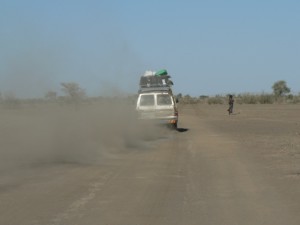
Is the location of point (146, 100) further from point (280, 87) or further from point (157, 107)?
point (280, 87)

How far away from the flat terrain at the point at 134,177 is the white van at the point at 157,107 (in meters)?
3.66

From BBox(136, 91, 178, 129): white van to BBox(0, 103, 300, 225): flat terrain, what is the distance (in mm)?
3662

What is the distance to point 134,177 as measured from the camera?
502 inches

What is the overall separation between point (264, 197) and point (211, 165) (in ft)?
15.7

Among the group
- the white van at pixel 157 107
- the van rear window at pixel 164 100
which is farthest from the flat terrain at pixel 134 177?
the van rear window at pixel 164 100

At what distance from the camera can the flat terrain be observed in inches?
342

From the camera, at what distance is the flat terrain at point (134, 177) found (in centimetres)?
868

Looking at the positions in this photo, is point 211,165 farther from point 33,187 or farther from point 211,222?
point 211,222

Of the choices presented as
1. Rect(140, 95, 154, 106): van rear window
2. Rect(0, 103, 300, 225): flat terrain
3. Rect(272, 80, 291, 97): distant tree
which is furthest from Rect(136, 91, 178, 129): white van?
Rect(272, 80, 291, 97): distant tree

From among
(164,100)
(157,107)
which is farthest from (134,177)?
(164,100)

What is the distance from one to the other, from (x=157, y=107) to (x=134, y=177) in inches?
589

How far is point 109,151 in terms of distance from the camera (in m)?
19.3

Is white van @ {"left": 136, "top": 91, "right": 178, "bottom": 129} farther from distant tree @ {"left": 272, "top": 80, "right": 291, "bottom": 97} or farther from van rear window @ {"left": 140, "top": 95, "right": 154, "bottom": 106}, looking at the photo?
distant tree @ {"left": 272, "top": 80, "right": 291, "bottom": 97}

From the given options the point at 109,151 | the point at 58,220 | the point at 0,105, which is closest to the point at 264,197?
the point at 58,220
